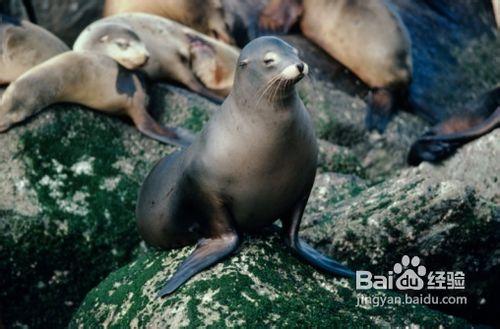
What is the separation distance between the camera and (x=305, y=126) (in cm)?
449

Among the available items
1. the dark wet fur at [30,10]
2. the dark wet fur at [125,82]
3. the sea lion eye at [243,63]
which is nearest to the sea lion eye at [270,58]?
the sea lion eye at [243,63]

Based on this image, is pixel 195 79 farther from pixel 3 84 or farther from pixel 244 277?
pixel 244 277

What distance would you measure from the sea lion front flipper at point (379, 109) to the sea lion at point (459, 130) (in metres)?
0.95

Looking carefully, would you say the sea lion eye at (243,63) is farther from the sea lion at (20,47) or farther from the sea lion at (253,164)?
the sea lion at (20,47)

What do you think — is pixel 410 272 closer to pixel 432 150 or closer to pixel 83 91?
pixel 432 150

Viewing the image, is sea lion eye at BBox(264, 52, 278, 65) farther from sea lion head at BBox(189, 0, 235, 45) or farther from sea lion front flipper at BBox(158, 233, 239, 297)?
sea lion head at BBox(189, 0, 235, 45)

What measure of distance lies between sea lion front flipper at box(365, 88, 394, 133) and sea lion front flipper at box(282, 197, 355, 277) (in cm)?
356

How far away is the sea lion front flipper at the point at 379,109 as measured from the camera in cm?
819

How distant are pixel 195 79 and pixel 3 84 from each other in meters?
1.78

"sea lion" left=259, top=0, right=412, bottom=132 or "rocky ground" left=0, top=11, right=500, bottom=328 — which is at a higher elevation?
"rocky ground" left=0, top=11, right=500, bottom=328

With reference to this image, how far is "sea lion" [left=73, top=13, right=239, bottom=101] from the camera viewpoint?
26.2 feet

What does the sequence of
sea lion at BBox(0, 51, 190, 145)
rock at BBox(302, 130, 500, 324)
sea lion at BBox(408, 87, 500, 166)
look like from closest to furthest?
rock at BBox(302, 130, 500, 324)
sea lion at BBox(0, 51, 190, 145)
sea lion at BBox(408, 87, 500, 166)

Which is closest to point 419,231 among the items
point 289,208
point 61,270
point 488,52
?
point 289,208

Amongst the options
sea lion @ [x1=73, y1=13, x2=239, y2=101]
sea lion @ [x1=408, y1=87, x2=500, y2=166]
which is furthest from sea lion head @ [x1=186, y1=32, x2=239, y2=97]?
sea lion @ [x1=408, y1=87, x2=500, y2=166]
